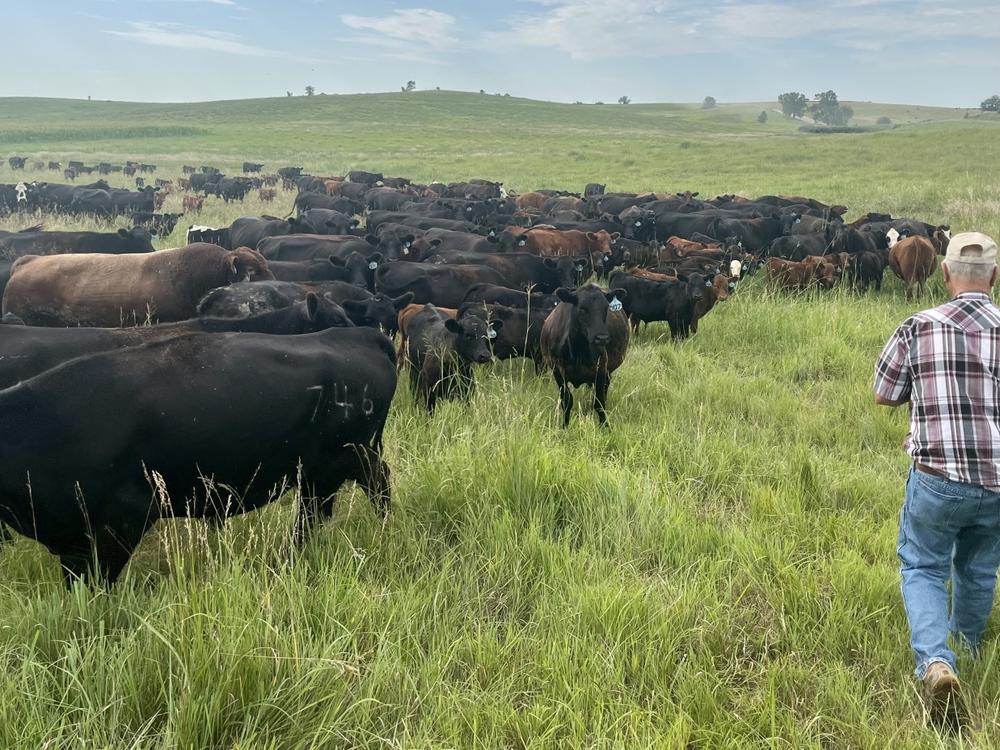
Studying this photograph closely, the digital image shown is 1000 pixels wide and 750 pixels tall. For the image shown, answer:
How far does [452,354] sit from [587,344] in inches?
57.0

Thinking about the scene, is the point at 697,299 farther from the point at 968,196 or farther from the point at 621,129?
the point at 621,129

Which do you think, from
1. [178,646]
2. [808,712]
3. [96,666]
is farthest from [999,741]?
[96,666]

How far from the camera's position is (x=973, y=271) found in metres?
3.08

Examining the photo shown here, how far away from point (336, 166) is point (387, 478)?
44.2 meters

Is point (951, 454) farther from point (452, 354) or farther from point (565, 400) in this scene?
point (452, 354)

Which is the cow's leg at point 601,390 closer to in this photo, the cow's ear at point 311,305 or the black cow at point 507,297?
the black cow at point 507,297

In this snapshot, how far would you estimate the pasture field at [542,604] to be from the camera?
2.69 m

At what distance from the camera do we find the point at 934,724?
289 centimetres

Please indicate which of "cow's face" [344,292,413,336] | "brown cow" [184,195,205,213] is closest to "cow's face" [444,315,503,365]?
"cow's face" [344,292,413,336]

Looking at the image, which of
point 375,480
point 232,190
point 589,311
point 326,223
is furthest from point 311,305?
point 232,190

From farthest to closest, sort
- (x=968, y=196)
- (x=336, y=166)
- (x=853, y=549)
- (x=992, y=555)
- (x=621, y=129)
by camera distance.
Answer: (x=621, y=129), (x=336, y=166), (x=968, y=196), (x=853, y=549), (x=992, y=555)

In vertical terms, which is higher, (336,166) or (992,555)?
(336,166)

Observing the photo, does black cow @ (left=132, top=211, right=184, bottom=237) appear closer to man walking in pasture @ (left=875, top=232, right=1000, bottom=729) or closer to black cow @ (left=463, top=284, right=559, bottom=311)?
black cow @ (left=463, top=284, right=559, bottom=311)

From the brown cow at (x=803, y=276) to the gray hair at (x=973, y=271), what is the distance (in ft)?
32.5
